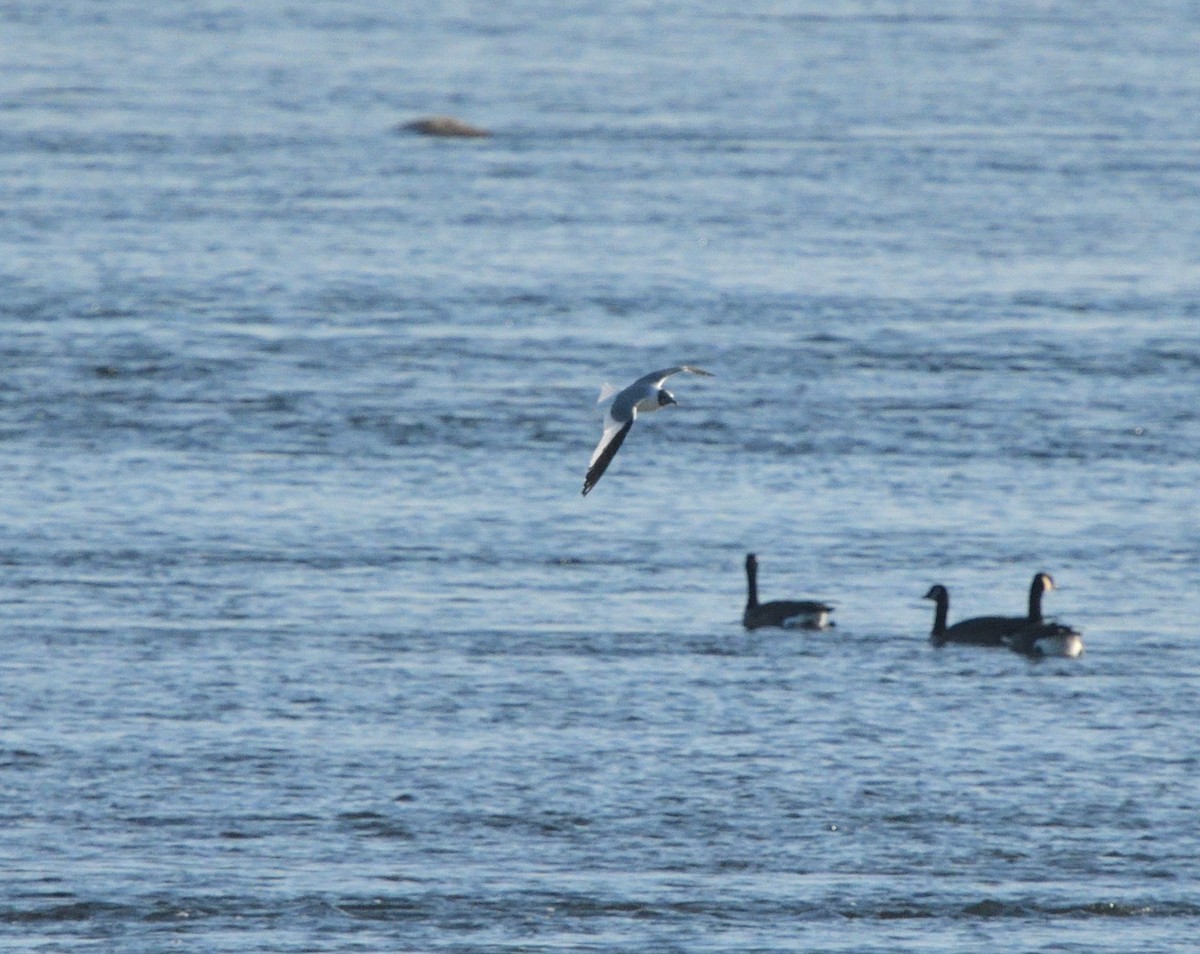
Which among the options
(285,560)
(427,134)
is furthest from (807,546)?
(427,134)

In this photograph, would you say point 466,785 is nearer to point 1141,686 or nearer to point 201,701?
point 201,701

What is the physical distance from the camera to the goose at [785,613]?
19.2 m

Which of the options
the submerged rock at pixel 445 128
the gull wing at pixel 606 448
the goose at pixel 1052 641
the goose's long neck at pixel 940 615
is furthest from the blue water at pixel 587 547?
the submerged rock at pixel 445 128

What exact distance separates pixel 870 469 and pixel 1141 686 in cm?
694

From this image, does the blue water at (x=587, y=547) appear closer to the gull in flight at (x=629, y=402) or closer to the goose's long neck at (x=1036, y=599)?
the goose's long neck at (x=1036, y=599)

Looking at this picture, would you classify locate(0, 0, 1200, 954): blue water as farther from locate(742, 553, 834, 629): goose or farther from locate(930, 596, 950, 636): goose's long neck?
locate(930, 596, 950, 636): goose's long neck

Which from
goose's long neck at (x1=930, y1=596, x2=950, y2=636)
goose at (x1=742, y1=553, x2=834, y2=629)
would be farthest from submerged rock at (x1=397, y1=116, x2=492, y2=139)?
goose's long neck at (x1=930, y1=596, x2=950, y2=636)

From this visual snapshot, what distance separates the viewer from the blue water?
14133mm

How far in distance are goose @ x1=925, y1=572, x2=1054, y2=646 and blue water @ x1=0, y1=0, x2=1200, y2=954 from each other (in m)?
0.20

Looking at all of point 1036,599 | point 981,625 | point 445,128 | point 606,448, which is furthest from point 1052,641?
point 445,128

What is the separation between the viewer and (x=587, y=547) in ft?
71.6

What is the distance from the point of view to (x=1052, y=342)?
31172 millimetres

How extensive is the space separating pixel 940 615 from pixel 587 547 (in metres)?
3.65

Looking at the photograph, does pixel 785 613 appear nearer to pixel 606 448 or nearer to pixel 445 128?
pixel 606 448
